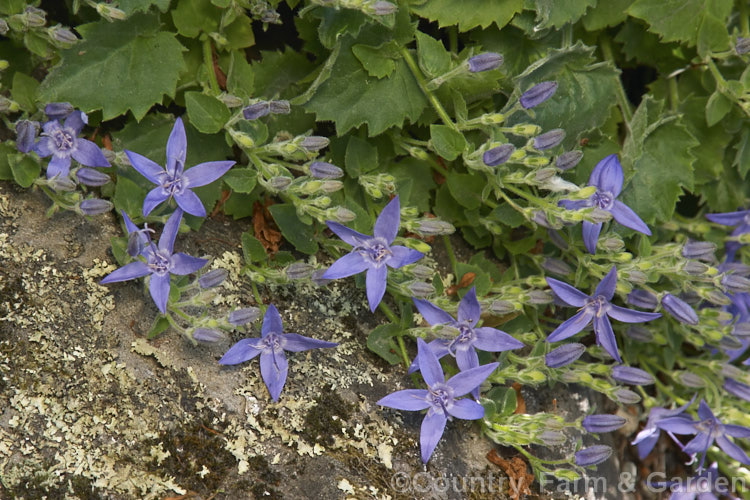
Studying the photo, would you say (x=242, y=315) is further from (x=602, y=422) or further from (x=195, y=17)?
(x=602, y=422)

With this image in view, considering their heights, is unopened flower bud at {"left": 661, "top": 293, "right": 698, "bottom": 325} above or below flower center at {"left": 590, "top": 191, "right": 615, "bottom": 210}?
below

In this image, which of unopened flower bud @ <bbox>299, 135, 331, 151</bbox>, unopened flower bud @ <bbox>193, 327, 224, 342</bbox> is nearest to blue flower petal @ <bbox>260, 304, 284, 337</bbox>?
unopened flower bud @ <bbox>193, 327, 224, 342</bbox>

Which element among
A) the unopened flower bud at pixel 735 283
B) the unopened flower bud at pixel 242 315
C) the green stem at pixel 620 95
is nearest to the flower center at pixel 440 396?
the unopened flower bud at pixel 242 315

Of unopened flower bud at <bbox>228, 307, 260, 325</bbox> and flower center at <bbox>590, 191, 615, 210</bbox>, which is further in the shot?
flower center at <bbox>590, 191, 615, 210</bbox>

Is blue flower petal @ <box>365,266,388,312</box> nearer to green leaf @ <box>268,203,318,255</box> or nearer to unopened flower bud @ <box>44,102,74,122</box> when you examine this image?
green leaf @ <box>268,203,318,255</box>

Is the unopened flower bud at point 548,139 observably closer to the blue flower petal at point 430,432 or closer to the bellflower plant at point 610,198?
the bellflower plant at point 610,198

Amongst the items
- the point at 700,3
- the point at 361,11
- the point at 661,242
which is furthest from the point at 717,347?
the point at 361,11

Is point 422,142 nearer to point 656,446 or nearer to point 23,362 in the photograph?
point 23,362

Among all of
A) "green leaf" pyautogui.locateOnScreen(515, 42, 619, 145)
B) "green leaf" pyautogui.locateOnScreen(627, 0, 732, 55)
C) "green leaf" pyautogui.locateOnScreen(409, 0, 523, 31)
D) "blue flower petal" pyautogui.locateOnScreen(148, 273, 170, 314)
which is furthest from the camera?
"green leaf" pyautogui.locateOnScreen(627, 0, 732, 55)
